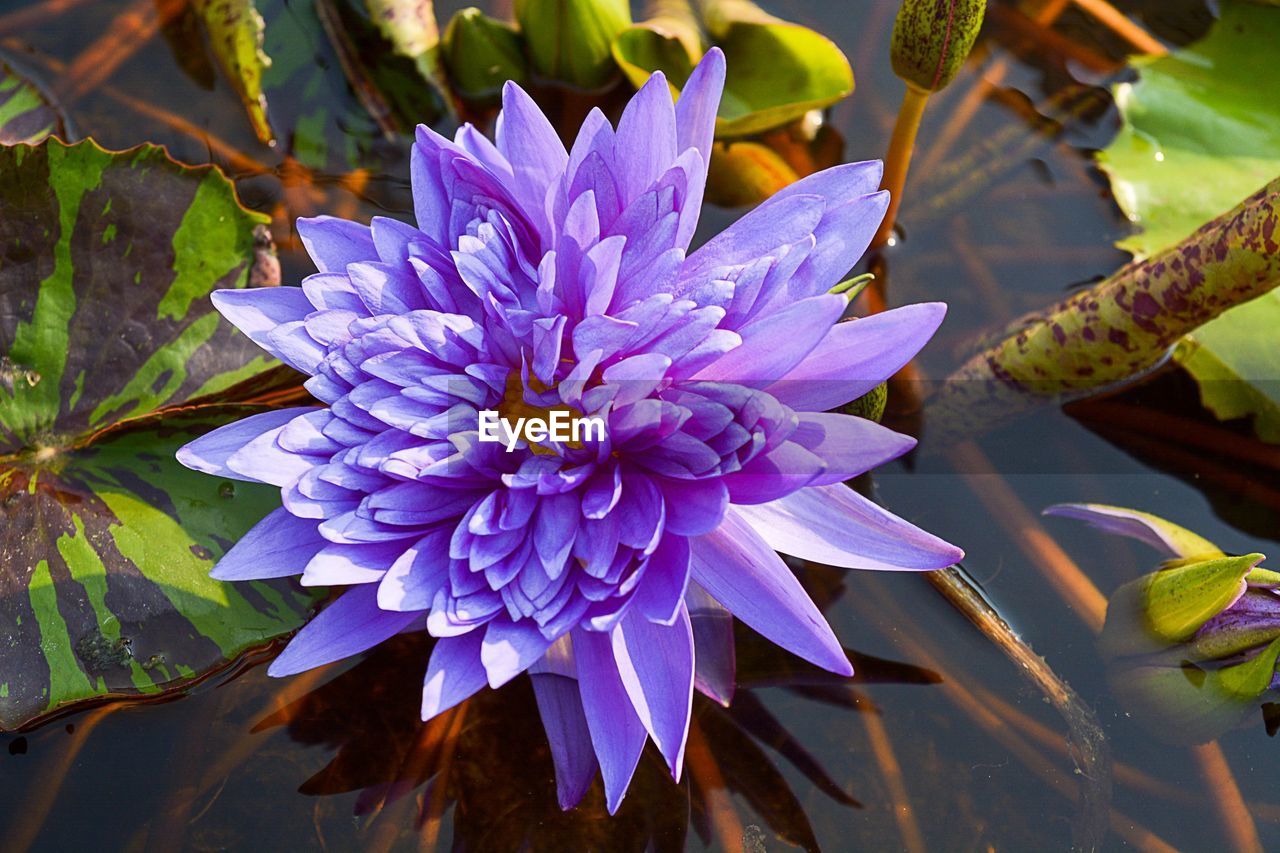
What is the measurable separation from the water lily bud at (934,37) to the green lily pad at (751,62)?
0.24 meters

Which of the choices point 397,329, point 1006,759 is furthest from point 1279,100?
point 397,329

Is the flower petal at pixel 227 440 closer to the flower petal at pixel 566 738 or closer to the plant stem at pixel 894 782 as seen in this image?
the flower petal at pixel 566 738

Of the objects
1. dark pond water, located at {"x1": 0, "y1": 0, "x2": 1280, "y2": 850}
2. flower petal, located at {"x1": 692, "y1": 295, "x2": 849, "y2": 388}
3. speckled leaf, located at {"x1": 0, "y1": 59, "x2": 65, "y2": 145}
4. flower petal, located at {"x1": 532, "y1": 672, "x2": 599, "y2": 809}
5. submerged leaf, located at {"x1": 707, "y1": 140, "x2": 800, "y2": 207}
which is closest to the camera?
flower petal, located at {"x1": 692, "y1": 295, "x2": 849, "y2": 388}

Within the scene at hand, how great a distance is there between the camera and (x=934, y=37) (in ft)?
4.33

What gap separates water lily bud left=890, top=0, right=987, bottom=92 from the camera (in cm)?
130

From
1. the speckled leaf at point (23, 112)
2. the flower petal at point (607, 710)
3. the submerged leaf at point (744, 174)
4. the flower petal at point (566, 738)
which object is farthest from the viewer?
the submerged leaf at point (744, 174)

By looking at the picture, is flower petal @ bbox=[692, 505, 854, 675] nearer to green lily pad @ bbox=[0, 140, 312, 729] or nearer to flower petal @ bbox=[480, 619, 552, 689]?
flower petal @ bbox=[480, 619, 552, 689]

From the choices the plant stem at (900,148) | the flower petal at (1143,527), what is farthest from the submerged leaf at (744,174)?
the flower petal at (1143,527)

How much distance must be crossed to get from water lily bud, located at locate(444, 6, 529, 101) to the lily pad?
112cm

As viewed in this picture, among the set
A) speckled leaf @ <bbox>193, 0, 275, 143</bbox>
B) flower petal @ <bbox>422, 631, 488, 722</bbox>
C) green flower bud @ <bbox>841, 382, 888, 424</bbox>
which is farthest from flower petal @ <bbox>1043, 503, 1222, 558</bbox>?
speckled leaf @ <bbox>193, 0, 275, 143</bbox>

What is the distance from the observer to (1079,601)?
1390 mm

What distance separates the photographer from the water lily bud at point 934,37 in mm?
1296

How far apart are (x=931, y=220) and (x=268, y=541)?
4.26ft

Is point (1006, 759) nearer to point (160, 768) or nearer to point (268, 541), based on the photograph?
point (268, 541)
